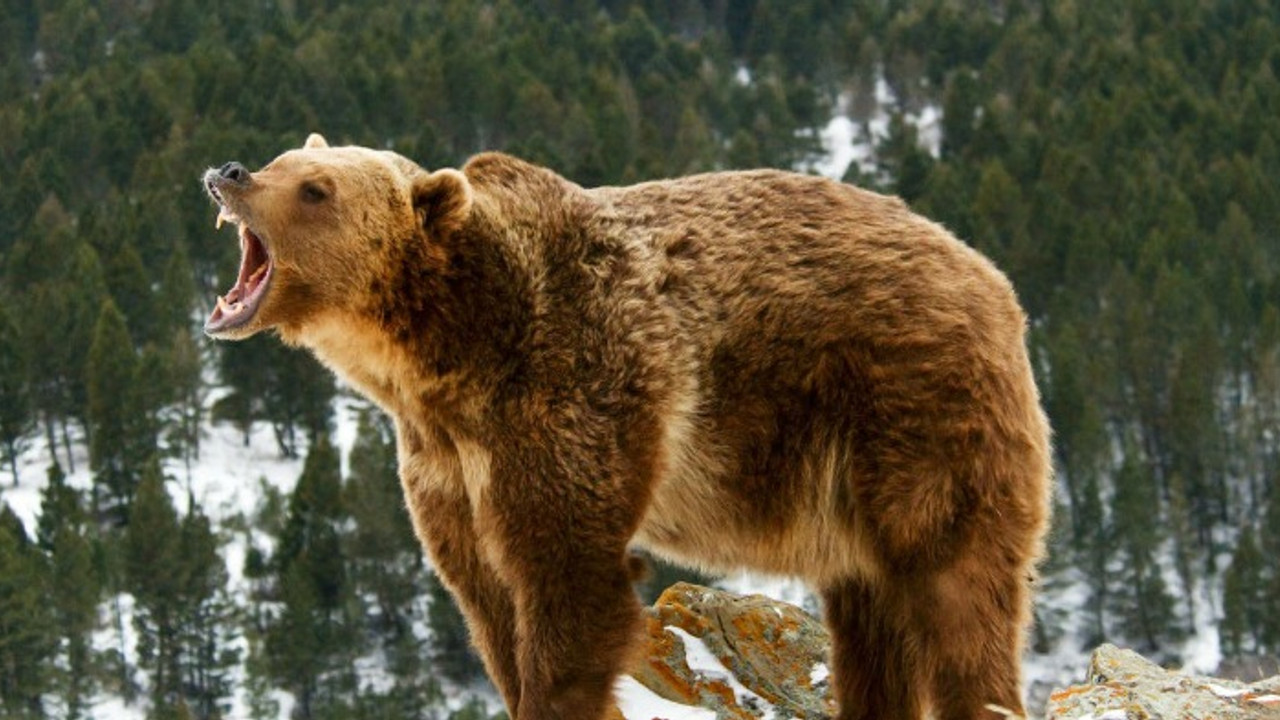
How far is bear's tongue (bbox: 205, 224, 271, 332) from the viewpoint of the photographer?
771 cm

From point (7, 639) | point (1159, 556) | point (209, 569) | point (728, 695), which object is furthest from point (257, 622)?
point (728, 695)

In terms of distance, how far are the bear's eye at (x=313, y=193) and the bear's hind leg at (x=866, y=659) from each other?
322cm

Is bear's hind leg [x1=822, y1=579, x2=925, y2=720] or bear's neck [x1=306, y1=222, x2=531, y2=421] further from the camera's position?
bear's hind leg [x1=822, y1=579, x2=925, y2=720]

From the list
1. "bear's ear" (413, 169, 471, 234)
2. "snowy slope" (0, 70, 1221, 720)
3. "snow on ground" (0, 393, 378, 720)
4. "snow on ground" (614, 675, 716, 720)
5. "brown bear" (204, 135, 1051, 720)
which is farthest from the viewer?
"snow on ground" (0, 393, 378, 720)

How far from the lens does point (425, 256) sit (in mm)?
8203

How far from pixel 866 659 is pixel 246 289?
3730mm

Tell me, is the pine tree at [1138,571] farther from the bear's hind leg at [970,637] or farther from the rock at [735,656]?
the bear's hind leg at [970,637]

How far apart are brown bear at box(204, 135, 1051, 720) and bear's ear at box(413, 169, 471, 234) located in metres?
0.01

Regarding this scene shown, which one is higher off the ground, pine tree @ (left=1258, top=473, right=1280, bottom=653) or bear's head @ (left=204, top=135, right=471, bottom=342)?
bear's head @ (left=204, top=135, right=471, bottom=342)

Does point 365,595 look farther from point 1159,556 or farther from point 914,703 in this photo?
point 914,703

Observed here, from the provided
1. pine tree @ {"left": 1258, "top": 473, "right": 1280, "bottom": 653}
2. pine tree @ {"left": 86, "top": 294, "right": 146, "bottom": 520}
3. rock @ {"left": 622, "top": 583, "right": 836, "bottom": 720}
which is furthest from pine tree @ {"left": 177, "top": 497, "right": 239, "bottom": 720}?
rock @ {"left": 622, "top": 583, "right": 836, "bottom": 720}

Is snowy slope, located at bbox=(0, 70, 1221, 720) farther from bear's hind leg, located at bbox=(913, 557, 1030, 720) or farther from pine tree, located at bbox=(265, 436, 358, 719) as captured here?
bear's hind leg, located at bbox=(913, 557, 1030, 720)

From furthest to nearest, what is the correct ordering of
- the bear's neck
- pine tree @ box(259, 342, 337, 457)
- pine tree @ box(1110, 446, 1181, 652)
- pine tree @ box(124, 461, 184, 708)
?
pine tree @ box(259, 342, 337, 457) → pine tree @ box(1110, 446, 1181, 652) → pine tree @ box(124, 461, 184, 708) → the bear's neck

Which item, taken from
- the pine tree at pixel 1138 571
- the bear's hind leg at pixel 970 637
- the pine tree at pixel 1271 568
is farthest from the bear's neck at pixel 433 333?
the pine tree at pixel 1138 571
